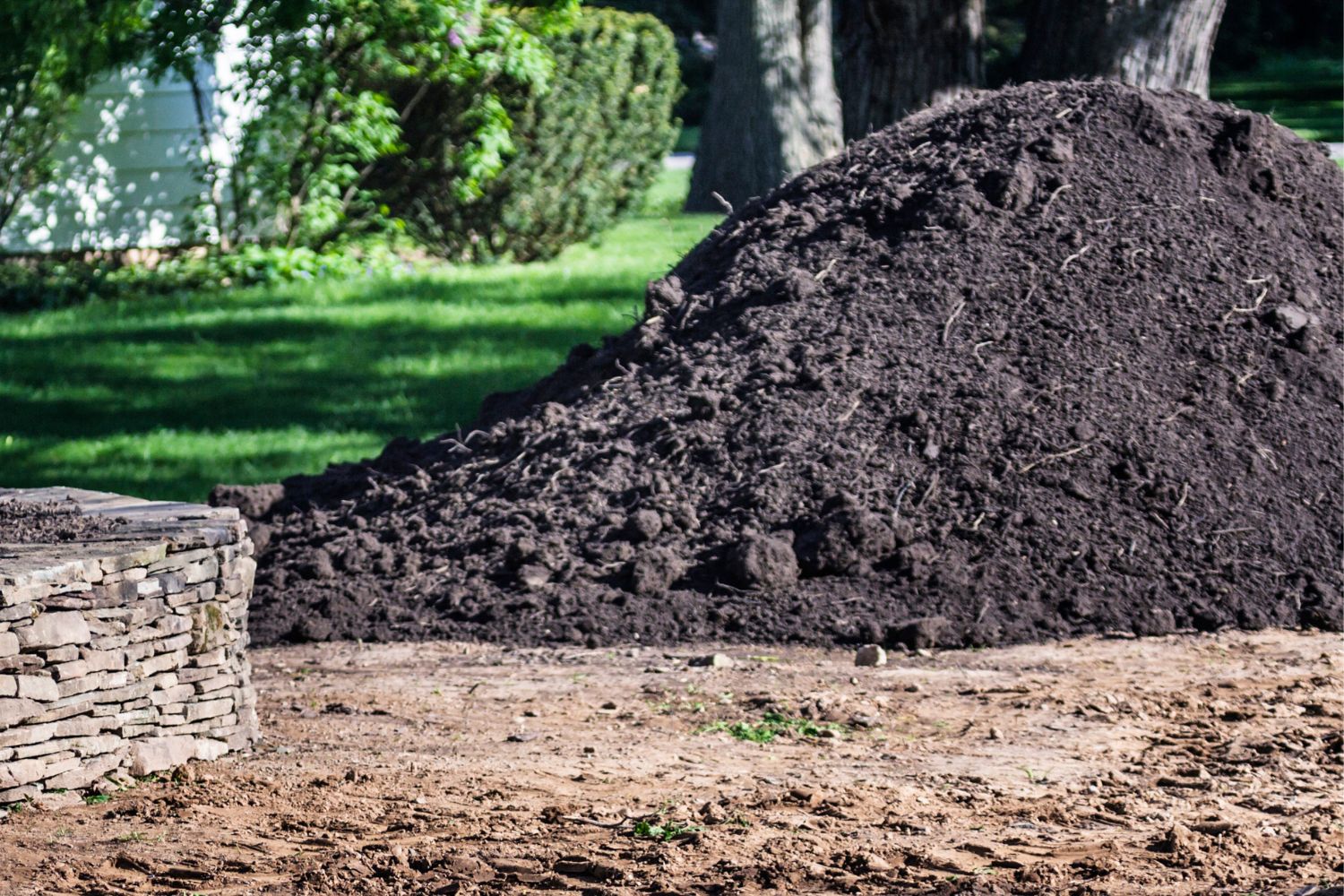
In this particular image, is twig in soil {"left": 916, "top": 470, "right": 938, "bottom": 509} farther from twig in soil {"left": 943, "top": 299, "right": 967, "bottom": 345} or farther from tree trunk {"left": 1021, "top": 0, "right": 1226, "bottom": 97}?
tree trunk {"left": 1021, "top": 0, "right": 1226, "bottom": 97}

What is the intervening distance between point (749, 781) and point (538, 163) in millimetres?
8191

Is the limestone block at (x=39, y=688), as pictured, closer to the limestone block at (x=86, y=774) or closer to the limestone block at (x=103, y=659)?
the limestone block at (x=103, y=659)

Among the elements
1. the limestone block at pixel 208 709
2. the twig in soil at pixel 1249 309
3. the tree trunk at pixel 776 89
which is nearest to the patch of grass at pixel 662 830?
the limestone block at pixel 208 709

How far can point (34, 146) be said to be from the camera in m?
10.5

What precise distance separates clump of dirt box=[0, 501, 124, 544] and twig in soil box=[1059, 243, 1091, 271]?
12.1ft

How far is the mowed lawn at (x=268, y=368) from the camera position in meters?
7.18

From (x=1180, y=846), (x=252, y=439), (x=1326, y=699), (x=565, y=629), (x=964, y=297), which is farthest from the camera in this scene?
(x=252, y=439)

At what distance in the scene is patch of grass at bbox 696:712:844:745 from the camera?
403 cm

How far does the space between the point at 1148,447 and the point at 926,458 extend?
31.5 inches

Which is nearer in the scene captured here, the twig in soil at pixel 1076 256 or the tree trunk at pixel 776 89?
the twig in soil at pixel 1076 256

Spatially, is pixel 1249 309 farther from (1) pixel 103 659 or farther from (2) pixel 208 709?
(1) pixel 103 659

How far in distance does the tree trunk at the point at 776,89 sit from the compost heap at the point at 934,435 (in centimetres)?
685

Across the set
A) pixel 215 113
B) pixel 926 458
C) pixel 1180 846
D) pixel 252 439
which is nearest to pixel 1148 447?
pixel 926 458

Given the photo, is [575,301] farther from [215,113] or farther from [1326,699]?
[1326,699]
